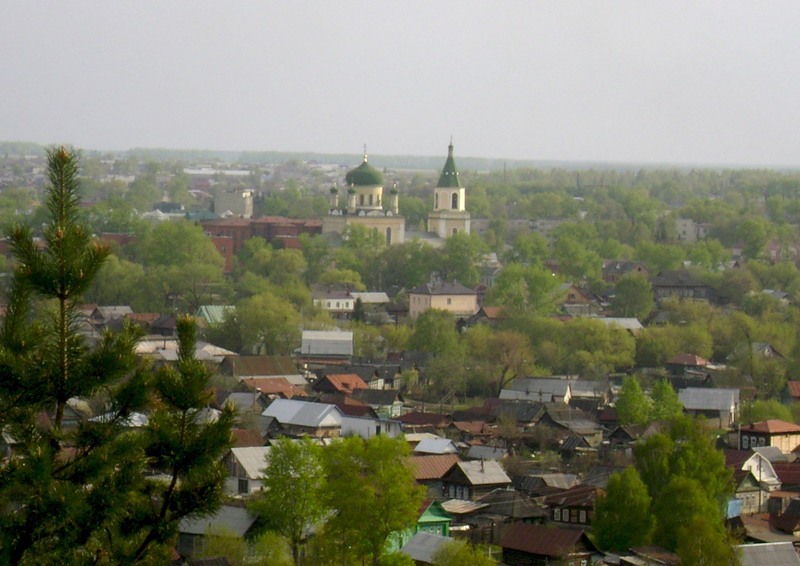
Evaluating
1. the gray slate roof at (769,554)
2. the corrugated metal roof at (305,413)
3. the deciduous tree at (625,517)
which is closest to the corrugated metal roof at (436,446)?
the corrugated metal roof at (305,413)

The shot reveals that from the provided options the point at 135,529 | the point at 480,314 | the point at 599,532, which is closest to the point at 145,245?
the point at 480,314

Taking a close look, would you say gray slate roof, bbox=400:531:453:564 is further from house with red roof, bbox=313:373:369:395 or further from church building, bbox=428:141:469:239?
church building, bbox=428:141:469:239

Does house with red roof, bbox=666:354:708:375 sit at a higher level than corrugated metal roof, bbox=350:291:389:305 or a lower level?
higher

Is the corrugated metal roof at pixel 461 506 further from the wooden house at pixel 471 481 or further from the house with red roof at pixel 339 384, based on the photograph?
the house with red roof at pixel 339 384

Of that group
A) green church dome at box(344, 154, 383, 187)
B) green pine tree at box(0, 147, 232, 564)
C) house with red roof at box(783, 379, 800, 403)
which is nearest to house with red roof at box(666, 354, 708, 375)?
house with red roof at box(783, 379, 800, 403)

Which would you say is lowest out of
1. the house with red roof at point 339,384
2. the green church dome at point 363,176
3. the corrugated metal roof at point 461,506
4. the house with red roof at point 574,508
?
the house with red roof at point 339,384

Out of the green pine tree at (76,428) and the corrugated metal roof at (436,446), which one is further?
the corrugated metal roof at (436,446)

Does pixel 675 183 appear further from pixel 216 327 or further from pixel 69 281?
pixel 69 281

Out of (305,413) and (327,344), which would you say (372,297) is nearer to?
(327,344)

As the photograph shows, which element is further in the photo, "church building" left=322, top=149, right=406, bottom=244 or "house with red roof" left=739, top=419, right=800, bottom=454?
"church building" left=322, top=149, right=406, bottom=244
